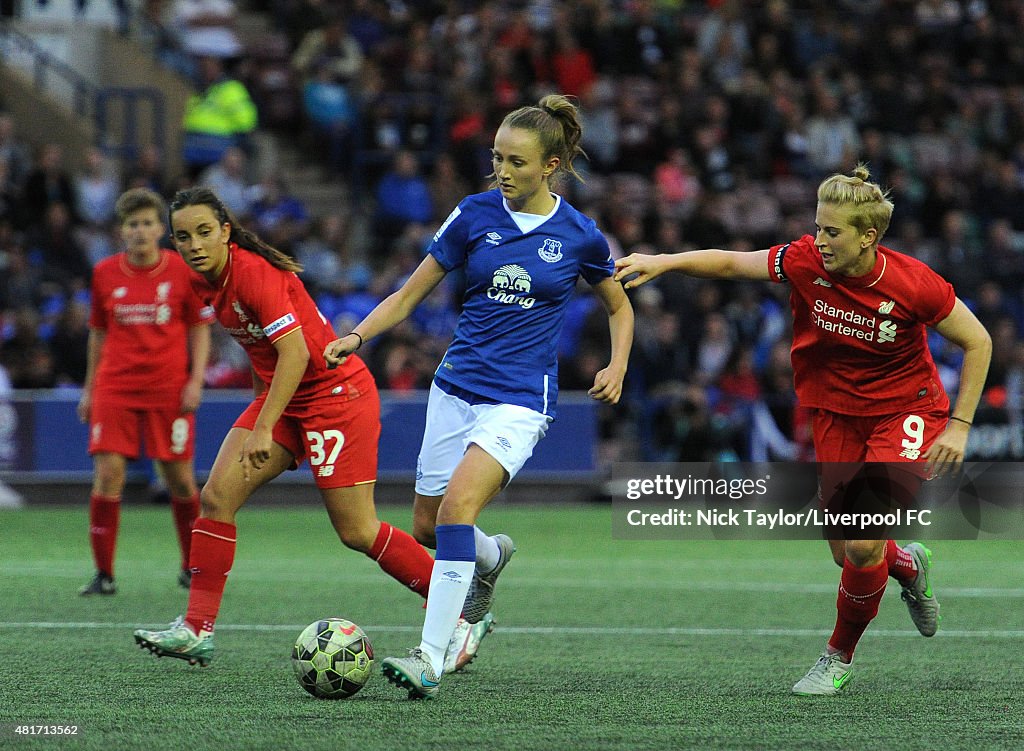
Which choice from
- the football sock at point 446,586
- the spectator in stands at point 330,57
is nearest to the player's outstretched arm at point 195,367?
the football sock at point 446,586

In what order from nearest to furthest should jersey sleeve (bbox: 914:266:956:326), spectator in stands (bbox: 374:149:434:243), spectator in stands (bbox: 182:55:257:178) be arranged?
jersey sleeve (bbox: 914:266:956:326) < spectator in stands (bbox: 374:149:434:243) < spectator in stands (bbox: 182:55:257:178)

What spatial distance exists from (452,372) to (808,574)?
512cm

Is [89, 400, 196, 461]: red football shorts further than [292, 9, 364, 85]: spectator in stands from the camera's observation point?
No

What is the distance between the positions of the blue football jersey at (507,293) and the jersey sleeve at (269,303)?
0.64 metres

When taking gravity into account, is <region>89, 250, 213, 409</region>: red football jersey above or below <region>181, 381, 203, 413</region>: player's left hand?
above

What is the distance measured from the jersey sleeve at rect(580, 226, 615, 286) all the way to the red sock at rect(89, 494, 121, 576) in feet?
12.6

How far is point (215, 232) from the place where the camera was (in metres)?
6.61

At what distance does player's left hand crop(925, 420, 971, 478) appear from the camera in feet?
19.0

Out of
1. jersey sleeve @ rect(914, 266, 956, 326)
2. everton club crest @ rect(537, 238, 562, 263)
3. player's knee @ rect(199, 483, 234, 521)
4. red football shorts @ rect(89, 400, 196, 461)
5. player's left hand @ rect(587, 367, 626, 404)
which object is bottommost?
red football shorts @ rect(89, 400, 196, 461)

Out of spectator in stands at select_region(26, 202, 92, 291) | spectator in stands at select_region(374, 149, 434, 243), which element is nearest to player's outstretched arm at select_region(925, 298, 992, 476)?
spectator in stands at select_region(26, 202, 92, 291)

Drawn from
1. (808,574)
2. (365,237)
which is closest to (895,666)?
(808,574)

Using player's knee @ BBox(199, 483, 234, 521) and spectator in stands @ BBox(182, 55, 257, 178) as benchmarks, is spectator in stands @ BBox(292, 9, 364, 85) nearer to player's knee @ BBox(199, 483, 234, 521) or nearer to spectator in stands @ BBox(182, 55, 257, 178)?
spectator in stands @ BBox(182, 55, 257, 178)

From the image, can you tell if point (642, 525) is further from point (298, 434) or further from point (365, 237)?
point (365, 237)

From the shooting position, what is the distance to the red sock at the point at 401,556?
6680 mm
